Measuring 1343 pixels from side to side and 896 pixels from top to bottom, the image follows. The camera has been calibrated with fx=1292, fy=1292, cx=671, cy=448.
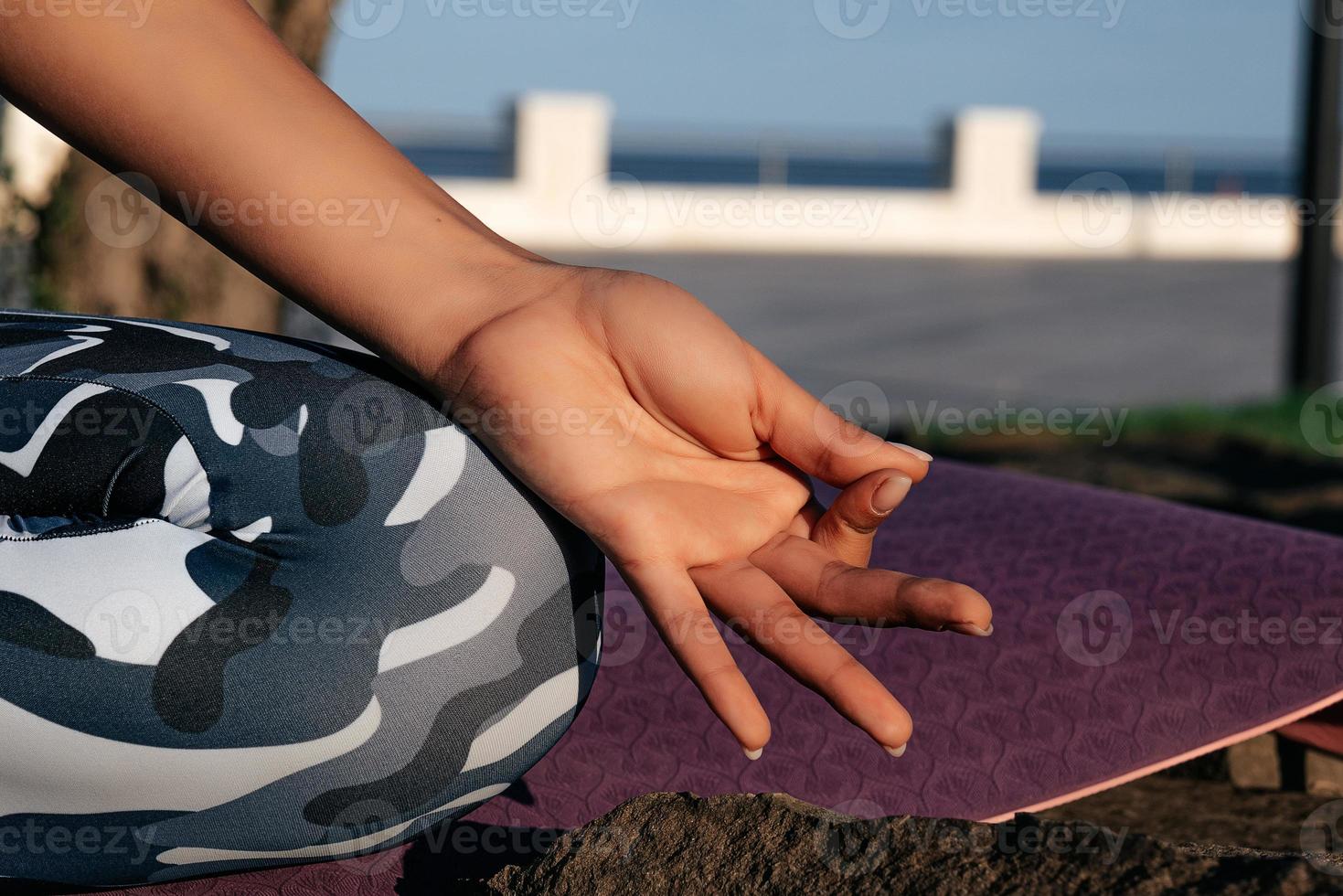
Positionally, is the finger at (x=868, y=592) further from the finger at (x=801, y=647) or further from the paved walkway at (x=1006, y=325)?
the paved walkway at (x=1006, y=325)

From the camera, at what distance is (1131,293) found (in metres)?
9.91

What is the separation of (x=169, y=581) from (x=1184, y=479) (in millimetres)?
3319

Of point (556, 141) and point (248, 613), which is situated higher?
point (556, 141)

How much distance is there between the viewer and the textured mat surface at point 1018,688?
135 centimetres

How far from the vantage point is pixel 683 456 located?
1.16 m

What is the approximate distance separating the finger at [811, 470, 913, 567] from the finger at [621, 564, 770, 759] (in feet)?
0.44

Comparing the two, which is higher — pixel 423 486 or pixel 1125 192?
pixel 1125 192

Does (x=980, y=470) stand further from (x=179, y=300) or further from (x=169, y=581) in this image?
(x=179, y=300)

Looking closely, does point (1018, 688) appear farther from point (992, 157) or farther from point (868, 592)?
point (992, 157)

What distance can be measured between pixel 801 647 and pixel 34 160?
4007 millimetres

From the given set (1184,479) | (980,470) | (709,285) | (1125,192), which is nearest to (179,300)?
(980,470)

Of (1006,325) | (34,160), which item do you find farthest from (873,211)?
(34,160)

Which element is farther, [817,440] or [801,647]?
[817,440]

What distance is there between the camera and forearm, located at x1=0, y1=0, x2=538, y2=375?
109 centimetres
